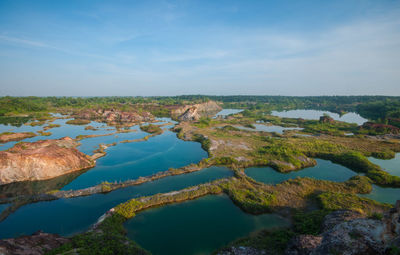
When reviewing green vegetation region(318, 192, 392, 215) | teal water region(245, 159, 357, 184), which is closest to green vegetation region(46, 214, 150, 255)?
teal water region(245, 159, 357, 184)

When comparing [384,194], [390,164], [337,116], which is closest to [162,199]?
[384,194]

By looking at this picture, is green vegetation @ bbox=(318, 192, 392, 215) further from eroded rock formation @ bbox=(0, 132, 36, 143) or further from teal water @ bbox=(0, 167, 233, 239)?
eroded rock formation @ bbox=(0, 132, 36, 143)

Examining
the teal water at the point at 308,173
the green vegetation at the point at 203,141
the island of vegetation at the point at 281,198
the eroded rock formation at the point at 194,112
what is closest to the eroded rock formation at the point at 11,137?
the island of vegetation at the point at 281,198

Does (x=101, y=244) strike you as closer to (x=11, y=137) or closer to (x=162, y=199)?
(x=162, y=199)

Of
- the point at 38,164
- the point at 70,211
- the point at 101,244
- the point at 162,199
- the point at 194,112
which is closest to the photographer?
the point at 101,244

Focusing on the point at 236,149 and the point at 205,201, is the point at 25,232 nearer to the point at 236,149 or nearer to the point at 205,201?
the point at 205,201
